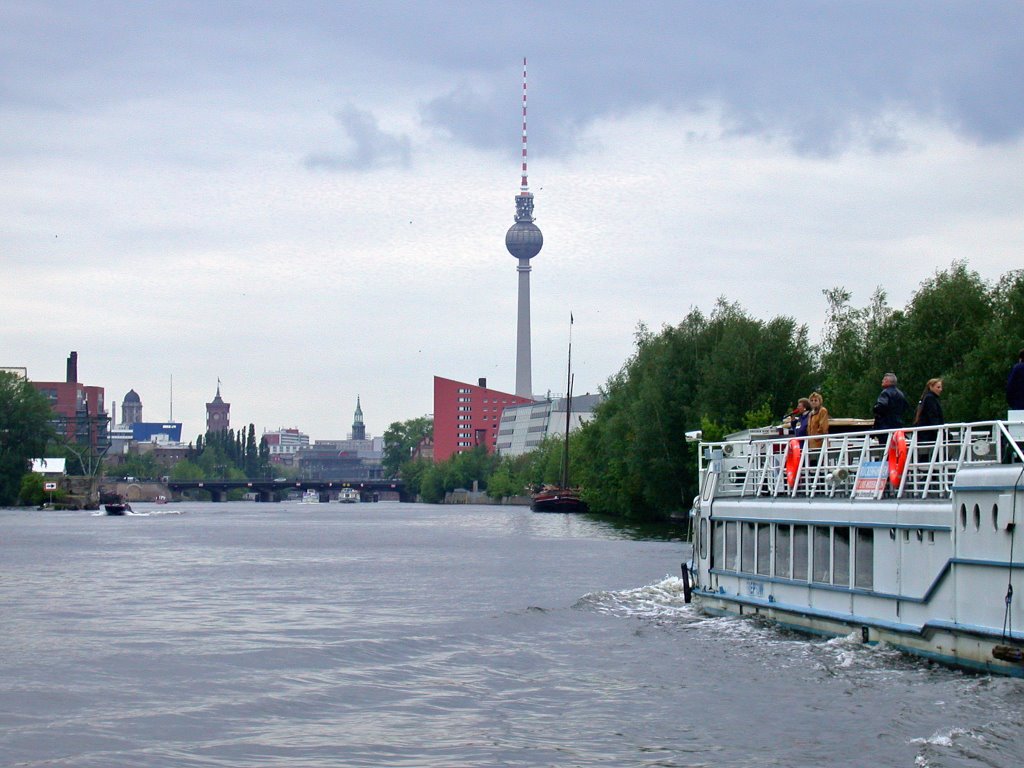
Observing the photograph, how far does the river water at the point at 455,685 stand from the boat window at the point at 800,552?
1.29m

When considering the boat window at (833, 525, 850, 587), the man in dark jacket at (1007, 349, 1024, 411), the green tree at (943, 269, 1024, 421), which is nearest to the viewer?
the man in dark jacket at (1007, 349, 1024, 411)

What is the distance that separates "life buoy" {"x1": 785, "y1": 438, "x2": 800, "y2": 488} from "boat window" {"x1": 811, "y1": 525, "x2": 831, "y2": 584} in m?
2.21

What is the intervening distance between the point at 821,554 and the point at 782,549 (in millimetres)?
2174

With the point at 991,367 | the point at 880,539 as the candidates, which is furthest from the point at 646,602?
the point at 991,367

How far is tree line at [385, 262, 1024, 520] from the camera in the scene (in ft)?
204

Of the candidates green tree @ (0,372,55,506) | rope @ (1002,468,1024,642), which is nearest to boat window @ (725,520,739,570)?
rope @ (1002,468,1024,642)

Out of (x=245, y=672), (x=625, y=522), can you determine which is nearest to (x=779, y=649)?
(x=245, y=672)

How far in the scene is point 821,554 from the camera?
28078mm

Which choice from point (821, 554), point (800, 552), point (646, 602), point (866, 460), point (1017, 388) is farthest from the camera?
point (646, 602)

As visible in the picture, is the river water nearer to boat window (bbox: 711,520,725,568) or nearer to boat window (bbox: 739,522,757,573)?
boat window (bbox: 739,522,757,573)

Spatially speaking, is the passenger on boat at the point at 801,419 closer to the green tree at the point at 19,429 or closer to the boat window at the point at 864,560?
the boat window at the point at 864,560

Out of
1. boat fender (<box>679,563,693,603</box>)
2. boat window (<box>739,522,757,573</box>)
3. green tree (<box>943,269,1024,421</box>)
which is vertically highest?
green tree (<box>943,269,1024,421</box>)

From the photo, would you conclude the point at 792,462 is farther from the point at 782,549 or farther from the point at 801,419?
the point at 801,419

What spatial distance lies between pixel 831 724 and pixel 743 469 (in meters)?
13.5
